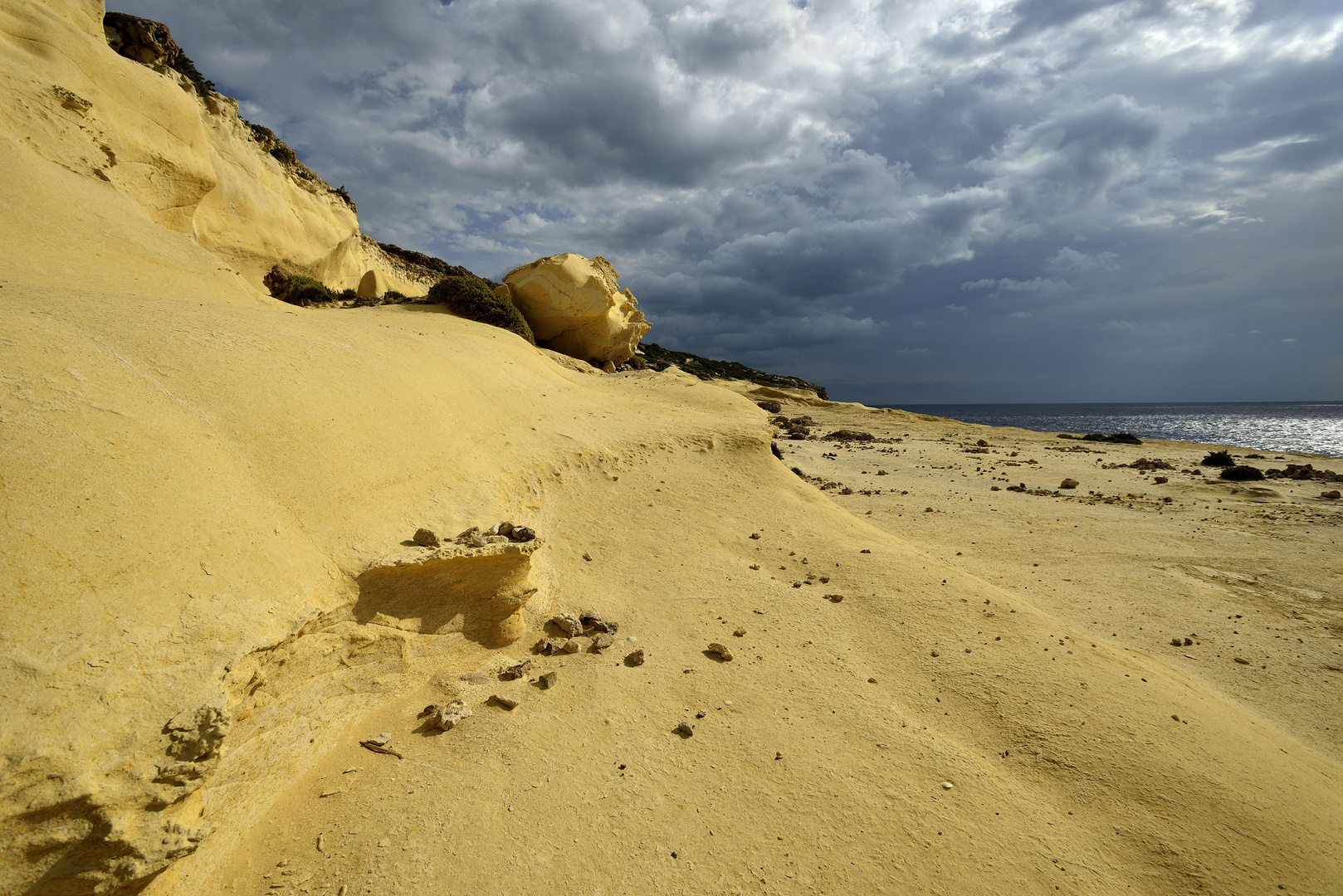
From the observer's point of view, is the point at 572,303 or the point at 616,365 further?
the point at 616,365

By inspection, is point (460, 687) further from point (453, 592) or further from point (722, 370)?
point (722, 370)

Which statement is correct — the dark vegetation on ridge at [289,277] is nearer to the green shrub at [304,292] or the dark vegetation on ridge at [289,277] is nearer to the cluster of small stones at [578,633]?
the green shrub at [304,292]

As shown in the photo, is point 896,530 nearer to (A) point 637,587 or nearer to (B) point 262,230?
(A) point 637,587

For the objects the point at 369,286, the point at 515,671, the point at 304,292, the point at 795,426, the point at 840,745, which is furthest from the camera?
the point at 795,426

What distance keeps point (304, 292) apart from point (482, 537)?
554 inches

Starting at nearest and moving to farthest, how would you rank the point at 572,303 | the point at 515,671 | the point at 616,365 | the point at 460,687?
1. the point at 460,687
2. the point at 515,671
3. the point at 572,303
4. the point at 616,365

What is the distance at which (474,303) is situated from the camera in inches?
495

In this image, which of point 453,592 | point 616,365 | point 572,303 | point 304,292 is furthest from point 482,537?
point 616,365

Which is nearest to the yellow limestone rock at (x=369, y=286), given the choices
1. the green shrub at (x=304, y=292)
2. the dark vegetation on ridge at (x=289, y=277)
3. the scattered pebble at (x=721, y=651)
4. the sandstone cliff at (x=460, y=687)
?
the dark vegetation on ridge at (x=289, y=277)

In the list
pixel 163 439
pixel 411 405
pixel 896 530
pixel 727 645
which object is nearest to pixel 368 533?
pixel 163 439

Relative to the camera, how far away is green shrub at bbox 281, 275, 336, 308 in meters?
14.3

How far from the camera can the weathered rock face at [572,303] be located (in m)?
15.6

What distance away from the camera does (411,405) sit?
5434mm

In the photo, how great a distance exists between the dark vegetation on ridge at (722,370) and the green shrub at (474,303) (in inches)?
991
